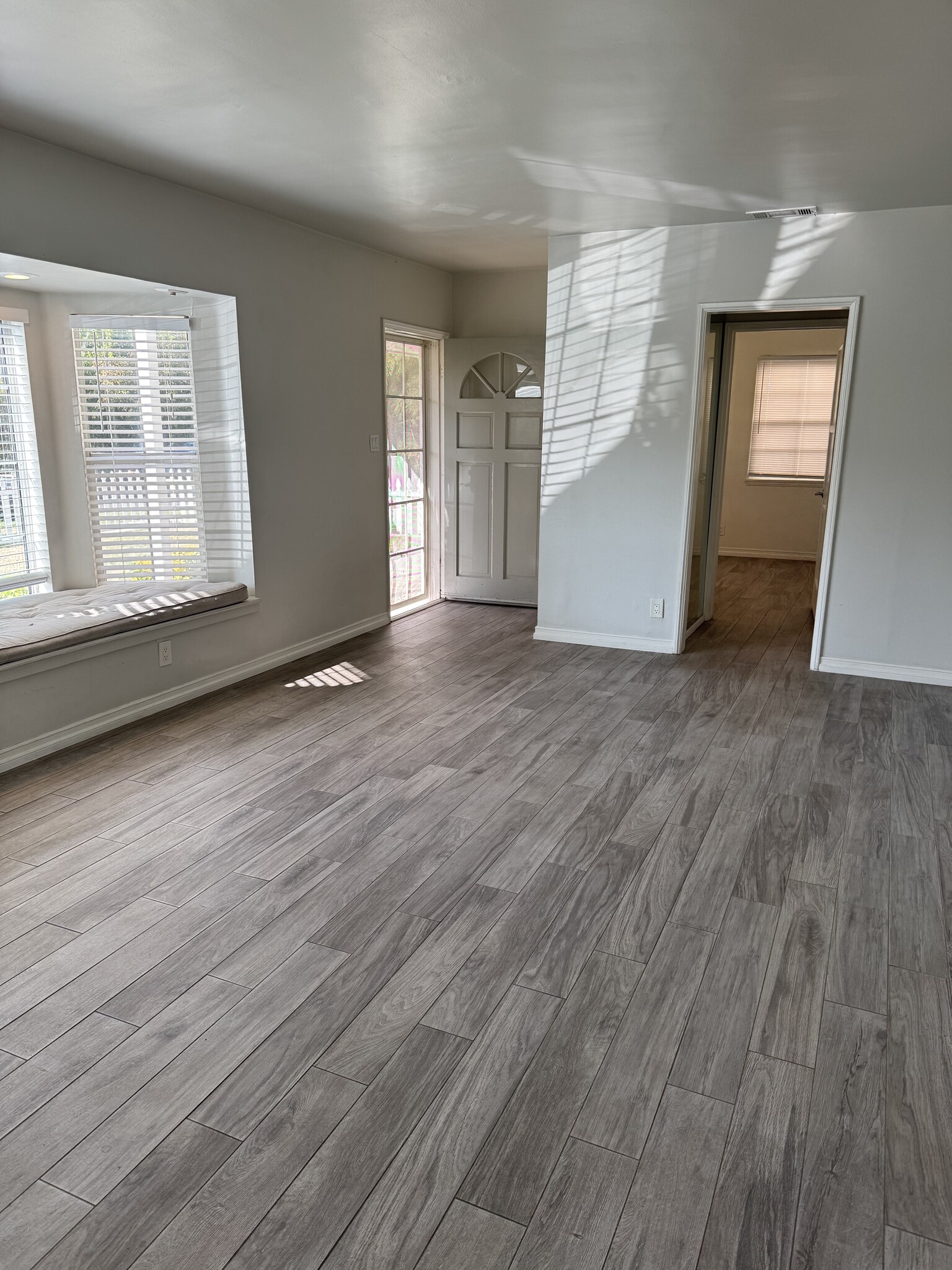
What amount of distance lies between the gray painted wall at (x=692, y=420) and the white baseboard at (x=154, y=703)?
1.57 m

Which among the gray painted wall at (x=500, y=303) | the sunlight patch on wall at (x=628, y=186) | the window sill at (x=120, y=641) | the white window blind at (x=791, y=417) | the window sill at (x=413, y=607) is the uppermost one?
the sunlight patch on wall at (x=628, y=186)

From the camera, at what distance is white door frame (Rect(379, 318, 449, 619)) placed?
6.04 meters

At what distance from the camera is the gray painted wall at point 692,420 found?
443 centimetres

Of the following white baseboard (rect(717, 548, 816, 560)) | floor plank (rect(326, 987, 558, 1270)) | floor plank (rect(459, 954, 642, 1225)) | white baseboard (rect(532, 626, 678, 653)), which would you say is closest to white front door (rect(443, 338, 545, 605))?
white baseboard (rect(532, 626, 678, 653))

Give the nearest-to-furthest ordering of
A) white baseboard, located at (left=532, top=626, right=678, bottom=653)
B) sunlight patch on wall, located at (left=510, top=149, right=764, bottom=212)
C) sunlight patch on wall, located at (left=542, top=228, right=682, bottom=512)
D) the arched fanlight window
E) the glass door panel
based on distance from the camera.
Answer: sunlight patch on wall, located at (left=510, top=149, right=764, bottom=212)
sunlight patch on wall, located at (left=542, top=228, right=682, bottom=512)
white baseboard, located at (left=532, top=626, right=678, bottom=653)
the glass door panel
the arched fanlight window

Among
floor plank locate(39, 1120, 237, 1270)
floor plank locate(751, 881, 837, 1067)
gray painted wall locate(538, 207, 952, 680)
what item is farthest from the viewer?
gray painted wall locate(538, 207, 952, 680)

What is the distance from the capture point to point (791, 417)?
345 inches

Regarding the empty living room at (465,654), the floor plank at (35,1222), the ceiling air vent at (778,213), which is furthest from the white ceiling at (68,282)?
the floor plank at (35,1222)

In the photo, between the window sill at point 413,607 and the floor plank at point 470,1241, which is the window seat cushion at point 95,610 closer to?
the window sill at point 413,607

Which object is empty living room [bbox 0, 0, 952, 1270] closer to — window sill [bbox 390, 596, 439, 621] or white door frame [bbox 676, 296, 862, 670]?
white door frame [bbox 676, 296, 862, 670]

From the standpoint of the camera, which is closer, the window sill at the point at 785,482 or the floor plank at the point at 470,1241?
the floor plank at the point at 470,1241

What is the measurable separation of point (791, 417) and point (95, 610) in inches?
286

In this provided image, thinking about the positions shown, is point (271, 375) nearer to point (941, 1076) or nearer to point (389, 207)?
point (389, 207)

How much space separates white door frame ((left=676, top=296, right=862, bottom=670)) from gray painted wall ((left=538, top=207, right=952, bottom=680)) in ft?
0.10
